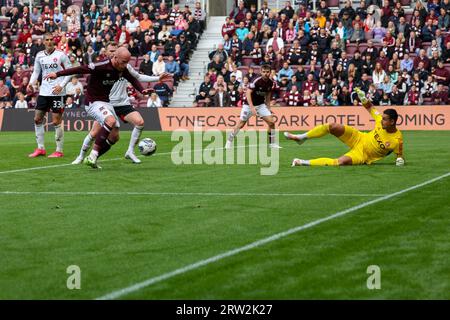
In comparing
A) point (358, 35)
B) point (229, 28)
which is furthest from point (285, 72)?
point (229, 28)

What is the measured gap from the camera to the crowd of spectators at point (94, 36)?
40500 mm

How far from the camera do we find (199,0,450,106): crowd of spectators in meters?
35.9

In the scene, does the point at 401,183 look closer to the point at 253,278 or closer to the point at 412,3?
the point at 253,278

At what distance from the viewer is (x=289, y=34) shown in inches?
1583

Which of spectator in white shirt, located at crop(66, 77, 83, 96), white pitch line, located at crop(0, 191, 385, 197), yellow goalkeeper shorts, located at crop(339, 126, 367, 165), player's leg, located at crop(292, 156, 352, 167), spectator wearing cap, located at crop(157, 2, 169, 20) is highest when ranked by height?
white pitch line, located at crop(0, 191, 385, 197)

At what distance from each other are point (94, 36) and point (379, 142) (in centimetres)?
2829

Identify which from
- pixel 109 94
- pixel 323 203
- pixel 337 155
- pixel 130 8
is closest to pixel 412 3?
pixel 130 8

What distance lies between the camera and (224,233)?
10.1 meters

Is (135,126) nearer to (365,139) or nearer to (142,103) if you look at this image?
(365,139)

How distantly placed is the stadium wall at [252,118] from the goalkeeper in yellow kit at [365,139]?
54.6ft

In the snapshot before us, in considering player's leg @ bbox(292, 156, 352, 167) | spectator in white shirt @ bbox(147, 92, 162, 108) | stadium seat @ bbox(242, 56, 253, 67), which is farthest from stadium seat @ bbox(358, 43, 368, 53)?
player's leg @ bbox(292, 156, 352, 167)

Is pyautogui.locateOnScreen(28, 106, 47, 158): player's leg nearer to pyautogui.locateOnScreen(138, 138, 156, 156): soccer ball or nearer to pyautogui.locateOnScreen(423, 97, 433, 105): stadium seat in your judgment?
pyautogui.locateOnScreen(138, 138, 156, 156): soccer ball

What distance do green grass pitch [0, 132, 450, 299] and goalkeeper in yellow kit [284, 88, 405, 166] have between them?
0.67 metres

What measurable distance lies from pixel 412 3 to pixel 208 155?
73.3ft
